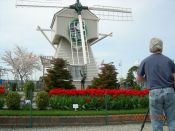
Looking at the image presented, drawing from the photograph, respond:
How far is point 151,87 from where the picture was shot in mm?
6145

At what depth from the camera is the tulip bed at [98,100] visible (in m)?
17.5

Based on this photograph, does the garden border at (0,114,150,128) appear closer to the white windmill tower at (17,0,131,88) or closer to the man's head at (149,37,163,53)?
the man's head at (149,37,163,53)

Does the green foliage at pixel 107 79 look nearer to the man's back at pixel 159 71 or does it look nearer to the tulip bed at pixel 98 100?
the tulip bed at pixel 98 100

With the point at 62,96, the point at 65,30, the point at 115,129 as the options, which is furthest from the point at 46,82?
the point at 65,30

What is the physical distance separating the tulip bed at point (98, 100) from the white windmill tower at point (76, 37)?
82.7ft

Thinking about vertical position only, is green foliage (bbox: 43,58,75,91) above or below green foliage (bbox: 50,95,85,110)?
above

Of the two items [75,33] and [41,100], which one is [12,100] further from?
[75,33]

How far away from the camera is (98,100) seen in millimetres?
17625

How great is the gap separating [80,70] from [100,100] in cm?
2667

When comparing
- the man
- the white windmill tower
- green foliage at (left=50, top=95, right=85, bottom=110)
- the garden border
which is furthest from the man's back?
the white windmill tower

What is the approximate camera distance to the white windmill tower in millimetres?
44719

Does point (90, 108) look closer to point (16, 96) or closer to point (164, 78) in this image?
point (16, 96)

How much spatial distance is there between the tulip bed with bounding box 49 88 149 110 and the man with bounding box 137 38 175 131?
10.8 m

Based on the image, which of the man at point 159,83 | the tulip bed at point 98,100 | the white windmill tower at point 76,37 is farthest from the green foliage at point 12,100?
the white windmill tower at point 76,37
